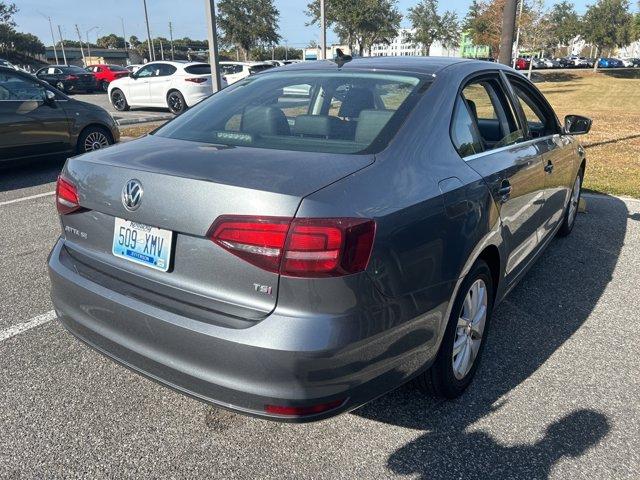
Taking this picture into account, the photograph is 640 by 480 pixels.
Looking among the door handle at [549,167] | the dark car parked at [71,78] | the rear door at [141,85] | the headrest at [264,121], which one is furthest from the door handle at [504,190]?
the dark car parked at [71,78]

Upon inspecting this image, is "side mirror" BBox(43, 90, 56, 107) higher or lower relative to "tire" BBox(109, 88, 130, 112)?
higher

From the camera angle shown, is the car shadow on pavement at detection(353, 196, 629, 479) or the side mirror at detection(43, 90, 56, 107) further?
the side mirror at detection(43, 90, 56, 107)

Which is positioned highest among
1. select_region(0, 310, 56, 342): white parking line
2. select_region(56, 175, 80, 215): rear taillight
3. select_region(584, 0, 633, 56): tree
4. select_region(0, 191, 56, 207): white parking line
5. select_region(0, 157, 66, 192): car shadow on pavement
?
select_region(584, 0, 633, 56): tree

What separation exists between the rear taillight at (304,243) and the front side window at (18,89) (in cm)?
681

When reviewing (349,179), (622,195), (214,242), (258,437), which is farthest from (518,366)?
(622,195)

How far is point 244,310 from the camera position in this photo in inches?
75.4

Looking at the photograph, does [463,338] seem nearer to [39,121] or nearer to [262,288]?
[262,288]

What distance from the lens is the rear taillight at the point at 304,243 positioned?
5.87 ft

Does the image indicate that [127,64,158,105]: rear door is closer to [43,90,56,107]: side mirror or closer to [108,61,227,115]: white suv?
[108,61,227,115]: white suv

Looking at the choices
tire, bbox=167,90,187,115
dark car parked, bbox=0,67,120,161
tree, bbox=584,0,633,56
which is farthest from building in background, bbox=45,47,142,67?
dark car parked, bbox=0,67,120,161

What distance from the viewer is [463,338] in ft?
8.71

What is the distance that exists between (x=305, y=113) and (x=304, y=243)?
1353 mm

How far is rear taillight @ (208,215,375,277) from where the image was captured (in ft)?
5.87

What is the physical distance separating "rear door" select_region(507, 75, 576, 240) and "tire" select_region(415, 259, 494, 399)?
122 cm
